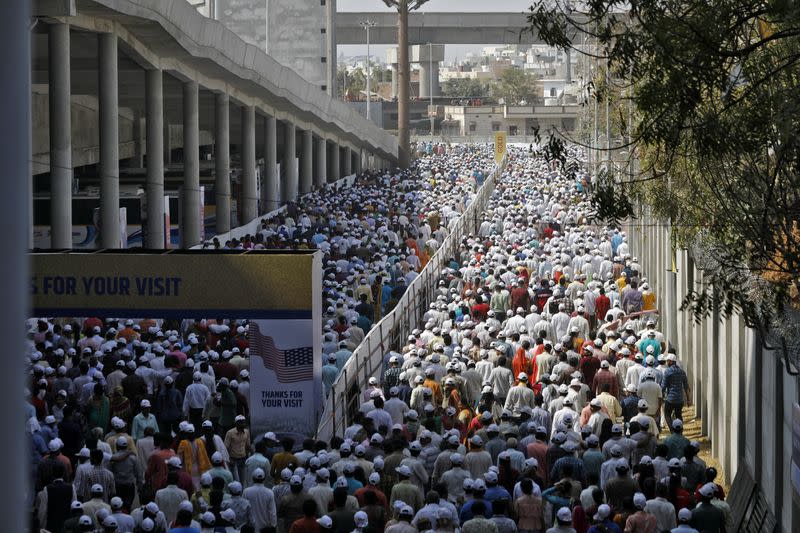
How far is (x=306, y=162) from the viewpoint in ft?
180

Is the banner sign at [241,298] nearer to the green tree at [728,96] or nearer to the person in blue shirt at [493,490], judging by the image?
the person in blue shirt at [493,490]

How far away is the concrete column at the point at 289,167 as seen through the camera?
166 ft

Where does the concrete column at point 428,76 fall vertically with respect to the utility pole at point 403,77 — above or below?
above

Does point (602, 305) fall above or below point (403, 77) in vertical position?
below

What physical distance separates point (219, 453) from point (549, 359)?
6025 mm

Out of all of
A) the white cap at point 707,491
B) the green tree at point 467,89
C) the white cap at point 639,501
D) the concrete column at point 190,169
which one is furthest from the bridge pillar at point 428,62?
the white cap at point 639,501

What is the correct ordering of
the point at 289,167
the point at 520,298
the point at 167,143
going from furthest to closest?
the point at 167,143
the point at 289,167
the point at 520,298

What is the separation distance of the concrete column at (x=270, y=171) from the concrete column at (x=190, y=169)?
7.21 meters

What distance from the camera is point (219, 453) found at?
11.6 m

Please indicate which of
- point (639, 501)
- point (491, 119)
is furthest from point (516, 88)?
point (639, 501)

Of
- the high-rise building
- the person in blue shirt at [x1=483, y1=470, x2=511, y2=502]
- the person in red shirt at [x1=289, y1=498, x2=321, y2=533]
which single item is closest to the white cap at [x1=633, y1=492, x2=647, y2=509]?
the person in blue shirt at [x1=483, y1=470, x2=511, y2=502]

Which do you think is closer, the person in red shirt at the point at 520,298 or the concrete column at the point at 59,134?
the person in red shirt at the point at 520,298

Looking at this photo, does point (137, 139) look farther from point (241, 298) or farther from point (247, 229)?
point (241, 298)

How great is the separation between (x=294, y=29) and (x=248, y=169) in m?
25.2
